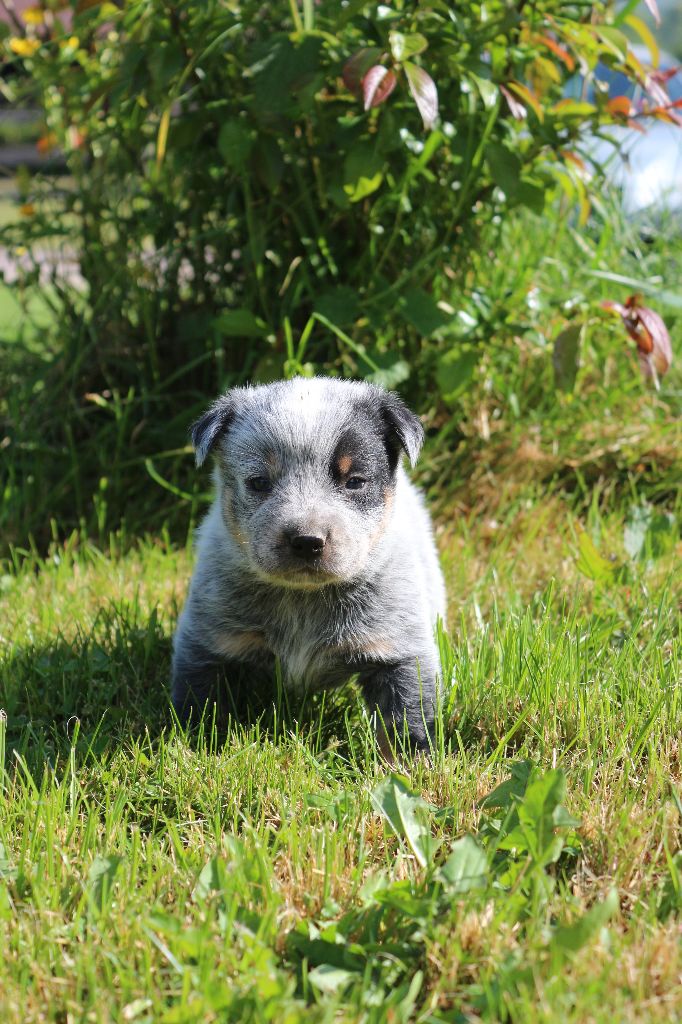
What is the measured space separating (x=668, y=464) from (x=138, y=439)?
2305 millimetres

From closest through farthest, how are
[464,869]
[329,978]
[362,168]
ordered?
1. [329,978]
2. [464,869]
3. [362,168]

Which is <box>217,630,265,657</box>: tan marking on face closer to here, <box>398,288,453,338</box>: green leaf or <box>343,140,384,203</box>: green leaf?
<box>398,288,453,338</box>: green leaf

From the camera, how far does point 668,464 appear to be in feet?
14.7

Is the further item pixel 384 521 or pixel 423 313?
pixel 423 313

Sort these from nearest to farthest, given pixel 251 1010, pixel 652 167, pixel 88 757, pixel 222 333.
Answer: pixel 251 1010, pixel 88 757, pixel 222 333, pixel 652 167

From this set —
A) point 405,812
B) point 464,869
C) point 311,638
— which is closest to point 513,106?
point 311,638

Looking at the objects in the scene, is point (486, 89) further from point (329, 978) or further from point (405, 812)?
point (329, 978)

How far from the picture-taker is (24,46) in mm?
4199

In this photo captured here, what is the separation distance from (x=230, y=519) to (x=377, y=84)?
4.58 ft

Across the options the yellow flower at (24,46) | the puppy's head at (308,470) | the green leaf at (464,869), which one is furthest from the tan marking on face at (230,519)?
the yellow flower at (24,46)

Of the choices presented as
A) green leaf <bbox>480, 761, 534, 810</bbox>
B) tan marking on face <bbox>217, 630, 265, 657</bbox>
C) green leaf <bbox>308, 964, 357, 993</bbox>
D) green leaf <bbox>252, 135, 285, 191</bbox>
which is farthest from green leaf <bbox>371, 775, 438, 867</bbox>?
green leaf <bbox>252, 135, 285, 191</bbox>

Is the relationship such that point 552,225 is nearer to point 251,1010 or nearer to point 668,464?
point 668,464

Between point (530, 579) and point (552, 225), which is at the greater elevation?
point (552, 225)

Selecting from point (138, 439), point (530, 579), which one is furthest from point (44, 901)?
point (138, 439)
